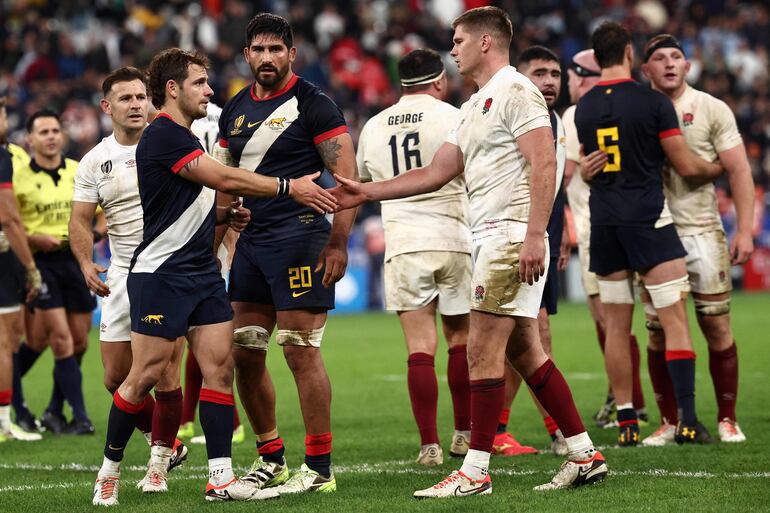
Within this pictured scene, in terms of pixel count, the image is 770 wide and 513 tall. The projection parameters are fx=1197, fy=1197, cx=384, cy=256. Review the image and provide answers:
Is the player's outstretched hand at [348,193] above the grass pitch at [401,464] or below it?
above

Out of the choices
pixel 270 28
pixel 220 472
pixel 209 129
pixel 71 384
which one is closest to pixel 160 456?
pixel 220 472

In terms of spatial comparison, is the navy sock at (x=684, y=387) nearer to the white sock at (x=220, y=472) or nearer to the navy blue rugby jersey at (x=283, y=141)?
the navy blue rugby jersey at (x=283, y=141)

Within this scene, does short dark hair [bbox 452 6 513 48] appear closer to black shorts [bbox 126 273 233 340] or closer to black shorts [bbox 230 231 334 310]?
black shorts [bbox 230 231 334 310]

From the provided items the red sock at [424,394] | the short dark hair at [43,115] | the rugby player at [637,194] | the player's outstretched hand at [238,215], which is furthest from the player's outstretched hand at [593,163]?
the short dark hair at [43,115]

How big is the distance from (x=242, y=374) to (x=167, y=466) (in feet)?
2.20

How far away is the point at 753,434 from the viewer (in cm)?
830

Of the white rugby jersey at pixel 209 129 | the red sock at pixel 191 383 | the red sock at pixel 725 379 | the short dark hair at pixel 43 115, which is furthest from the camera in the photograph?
the short dark hair at pixel 43 115

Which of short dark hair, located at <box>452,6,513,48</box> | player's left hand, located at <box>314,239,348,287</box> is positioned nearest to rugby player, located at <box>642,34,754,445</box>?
Result: short dark hair, located at <box>452,6,513,48</box>

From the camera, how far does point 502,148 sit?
20.6 feet

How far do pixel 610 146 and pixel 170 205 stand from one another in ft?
10.4

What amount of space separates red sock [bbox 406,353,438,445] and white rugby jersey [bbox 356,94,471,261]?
28.6 inches

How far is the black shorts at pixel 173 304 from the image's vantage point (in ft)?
20.4

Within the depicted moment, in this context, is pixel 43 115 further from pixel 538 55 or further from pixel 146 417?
pixel 538 55

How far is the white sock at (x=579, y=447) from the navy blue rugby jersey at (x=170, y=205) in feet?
6.97
